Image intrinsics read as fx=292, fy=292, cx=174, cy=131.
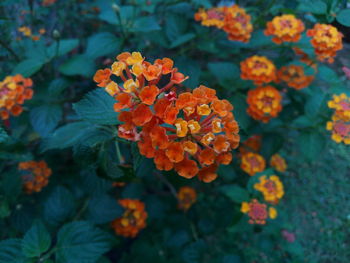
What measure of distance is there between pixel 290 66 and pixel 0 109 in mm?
1335

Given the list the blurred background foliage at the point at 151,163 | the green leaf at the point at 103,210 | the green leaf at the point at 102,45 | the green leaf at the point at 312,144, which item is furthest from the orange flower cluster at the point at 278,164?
the green leaf at the point at 102,45

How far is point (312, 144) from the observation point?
1398 millimetres

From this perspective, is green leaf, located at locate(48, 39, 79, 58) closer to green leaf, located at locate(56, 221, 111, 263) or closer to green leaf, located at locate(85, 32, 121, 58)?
green leaf, located at locate(85, 32, 121, 58)

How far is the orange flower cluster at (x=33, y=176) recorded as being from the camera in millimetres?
1252

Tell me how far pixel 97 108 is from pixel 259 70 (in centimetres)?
84

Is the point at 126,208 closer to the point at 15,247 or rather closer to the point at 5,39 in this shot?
the point at 15,247

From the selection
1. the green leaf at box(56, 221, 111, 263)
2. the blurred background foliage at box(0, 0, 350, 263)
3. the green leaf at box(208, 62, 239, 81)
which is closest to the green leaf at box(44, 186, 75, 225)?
the blurred background foliage at box(0, 0, 350, 263)

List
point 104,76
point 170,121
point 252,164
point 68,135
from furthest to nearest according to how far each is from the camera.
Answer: point 252,164 < point 68,135 < point 104,76 < point 170,121

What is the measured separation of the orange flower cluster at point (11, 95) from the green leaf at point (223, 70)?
840 mm

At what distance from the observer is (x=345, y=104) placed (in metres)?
1.14

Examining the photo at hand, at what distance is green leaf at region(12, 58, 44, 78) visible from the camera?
1.28m

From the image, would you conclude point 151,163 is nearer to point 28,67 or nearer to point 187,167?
point 187,167

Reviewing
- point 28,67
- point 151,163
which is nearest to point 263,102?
point 151,163

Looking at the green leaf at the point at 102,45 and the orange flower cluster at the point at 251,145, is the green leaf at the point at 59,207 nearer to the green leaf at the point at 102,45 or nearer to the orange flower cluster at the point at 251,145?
the green leaf at the point at 102,45
